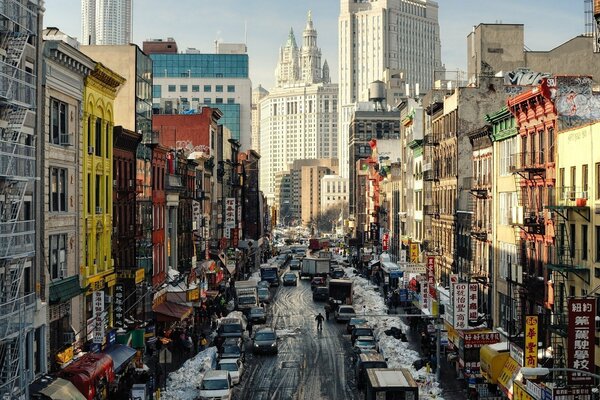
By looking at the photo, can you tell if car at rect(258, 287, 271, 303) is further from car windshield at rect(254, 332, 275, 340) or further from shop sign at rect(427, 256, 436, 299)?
car windshield at rect(254, 332, 275, 340)

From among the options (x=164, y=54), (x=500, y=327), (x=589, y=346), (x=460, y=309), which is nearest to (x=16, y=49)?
(x=589, y=346)

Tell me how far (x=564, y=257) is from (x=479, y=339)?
30.2ft

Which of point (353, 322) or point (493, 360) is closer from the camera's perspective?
point (493, 360)

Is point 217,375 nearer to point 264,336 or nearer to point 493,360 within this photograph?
point 493,360

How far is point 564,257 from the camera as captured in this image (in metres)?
40.3

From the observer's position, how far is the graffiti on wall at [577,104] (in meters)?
42.5

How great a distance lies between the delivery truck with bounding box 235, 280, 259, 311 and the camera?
3091 inches

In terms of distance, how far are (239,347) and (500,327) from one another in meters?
15.6

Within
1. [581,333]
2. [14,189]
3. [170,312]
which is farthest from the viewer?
[170,312]

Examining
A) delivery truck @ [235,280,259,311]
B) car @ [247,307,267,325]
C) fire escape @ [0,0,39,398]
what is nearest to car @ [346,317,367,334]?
car @ [247,307,267,325]

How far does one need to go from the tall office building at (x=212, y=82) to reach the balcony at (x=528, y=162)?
131097mm

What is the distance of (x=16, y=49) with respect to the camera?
109 ft

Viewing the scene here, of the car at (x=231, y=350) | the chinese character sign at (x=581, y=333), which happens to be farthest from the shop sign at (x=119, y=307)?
the chinese character sign at (x=581, y=333)

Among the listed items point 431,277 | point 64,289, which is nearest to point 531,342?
A: point 64,289
